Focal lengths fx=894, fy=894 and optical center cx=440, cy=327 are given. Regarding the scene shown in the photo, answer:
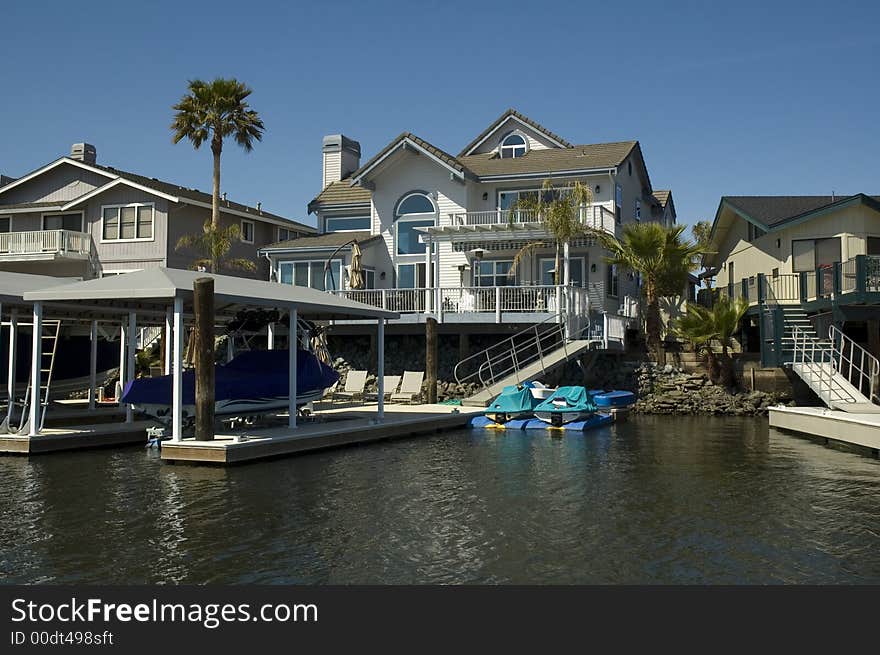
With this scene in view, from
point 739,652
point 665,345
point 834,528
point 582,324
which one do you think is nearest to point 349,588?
point 739,652

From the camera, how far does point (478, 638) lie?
7.27 meters

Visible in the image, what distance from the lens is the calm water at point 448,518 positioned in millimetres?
9625

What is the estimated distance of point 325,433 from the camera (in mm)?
19812

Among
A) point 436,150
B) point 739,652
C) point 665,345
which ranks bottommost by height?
point 739,652

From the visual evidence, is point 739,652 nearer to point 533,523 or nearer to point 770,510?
point 533,523

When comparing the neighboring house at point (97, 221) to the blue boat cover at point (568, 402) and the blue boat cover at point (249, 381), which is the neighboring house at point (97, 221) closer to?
the blue boat cover at point (249, 381)

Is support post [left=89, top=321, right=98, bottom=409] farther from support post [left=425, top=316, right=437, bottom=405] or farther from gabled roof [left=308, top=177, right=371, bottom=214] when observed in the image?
gabled roof [left=308, top=177, right=371, bottom=214]

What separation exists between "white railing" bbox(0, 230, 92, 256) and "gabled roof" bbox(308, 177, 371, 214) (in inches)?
412

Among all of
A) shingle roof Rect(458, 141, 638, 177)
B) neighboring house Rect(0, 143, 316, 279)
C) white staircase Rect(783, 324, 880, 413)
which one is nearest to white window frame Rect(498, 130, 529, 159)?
shingle roof Rect(458, 141, 638, 177)

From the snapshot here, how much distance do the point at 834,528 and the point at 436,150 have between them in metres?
28.5

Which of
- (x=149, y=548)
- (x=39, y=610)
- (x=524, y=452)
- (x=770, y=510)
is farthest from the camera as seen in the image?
(x=524, y=452)

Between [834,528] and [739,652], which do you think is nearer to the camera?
[739,652]

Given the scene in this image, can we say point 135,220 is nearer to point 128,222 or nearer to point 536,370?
point 128,222

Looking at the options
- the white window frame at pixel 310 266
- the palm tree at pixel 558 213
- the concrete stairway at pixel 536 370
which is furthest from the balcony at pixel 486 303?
the white window frame at pixel 310 266
